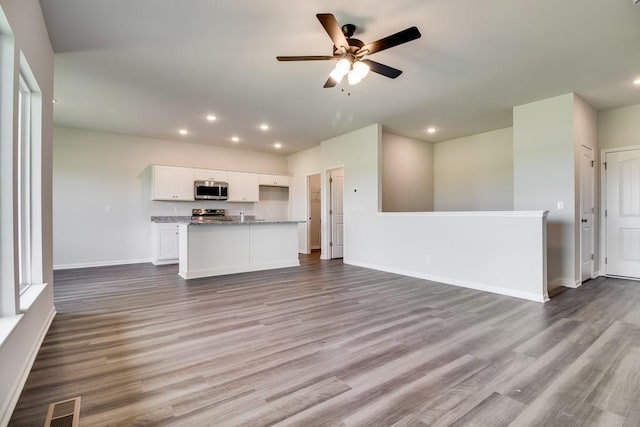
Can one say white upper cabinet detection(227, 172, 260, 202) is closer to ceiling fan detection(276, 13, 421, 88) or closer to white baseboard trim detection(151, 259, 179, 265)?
white baseboard trim detection(151, 259, 179, 265)

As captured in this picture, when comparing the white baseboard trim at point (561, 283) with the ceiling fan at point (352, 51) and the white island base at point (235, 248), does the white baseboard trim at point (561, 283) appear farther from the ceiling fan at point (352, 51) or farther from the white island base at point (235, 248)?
the white island base at point (235, 248)

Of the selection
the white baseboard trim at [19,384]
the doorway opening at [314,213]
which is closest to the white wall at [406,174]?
the doorway opening at [314,213]

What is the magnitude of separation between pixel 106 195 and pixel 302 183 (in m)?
4.29

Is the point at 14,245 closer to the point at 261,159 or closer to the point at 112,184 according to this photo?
the point at 112,184

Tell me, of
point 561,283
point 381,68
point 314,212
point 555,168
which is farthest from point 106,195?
point 561,283

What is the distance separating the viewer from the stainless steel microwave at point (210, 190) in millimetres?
6828

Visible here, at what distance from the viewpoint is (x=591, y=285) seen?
441 centimetres

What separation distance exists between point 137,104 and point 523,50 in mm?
5050

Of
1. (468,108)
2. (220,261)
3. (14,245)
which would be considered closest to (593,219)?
(468,108)

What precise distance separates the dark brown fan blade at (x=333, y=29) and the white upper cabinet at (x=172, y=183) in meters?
5.15

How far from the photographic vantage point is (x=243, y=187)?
754 cm

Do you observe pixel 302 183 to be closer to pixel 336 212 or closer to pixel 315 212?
pixel 315 212

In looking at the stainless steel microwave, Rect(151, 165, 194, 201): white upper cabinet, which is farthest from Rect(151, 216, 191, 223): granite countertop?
the stainless steel microwave

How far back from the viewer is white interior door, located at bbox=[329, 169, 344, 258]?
7.09 m
